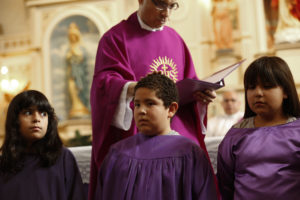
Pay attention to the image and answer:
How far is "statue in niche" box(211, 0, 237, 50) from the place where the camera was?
28.8 ft

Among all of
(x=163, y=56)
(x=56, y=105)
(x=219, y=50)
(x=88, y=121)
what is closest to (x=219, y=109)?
(x=219, y=50)

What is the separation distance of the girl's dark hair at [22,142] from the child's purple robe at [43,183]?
0.12 ft

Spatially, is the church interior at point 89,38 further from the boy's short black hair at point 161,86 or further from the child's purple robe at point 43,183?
the boy's short black hair at point 161,86

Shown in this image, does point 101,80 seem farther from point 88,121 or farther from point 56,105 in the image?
point 56,105

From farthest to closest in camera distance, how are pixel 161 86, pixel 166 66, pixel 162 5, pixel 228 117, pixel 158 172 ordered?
pixel 228 117 < pixel 166 66 < pixel 162 5 < pixel 161 86 < pixel 158 172

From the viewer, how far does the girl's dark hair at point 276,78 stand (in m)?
2.25

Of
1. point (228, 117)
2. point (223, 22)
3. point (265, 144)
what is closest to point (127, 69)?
point (265, 144)

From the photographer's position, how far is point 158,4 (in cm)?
278

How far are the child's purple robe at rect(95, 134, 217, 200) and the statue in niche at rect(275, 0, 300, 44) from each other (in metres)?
6.45

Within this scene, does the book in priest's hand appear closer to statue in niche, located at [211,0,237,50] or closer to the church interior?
the church interior

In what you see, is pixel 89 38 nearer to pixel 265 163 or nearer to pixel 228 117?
pixel 228 117

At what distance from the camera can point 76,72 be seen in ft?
33.5

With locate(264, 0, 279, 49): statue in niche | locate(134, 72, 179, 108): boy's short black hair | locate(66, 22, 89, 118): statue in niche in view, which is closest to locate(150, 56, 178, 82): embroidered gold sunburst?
locate(134, 72, 179, 108): boy's short black hair

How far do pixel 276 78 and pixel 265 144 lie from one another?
1.17 ft
